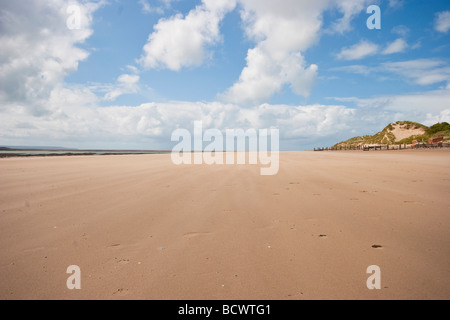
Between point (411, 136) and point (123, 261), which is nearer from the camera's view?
point (123, 261)

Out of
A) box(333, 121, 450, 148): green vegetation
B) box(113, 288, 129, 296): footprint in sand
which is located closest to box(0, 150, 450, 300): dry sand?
box(113, 288, 129, 296): footprint in sand

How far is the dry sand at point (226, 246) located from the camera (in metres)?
2.53

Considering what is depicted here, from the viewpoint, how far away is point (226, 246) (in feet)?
11.6

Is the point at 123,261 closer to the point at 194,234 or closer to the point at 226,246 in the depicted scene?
the point at 194,234

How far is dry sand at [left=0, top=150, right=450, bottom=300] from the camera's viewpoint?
2531 millimetres

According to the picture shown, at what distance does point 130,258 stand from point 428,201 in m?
7.22

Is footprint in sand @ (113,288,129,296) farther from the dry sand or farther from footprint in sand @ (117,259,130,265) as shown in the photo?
footprint in sand @ (117,259,130,265)

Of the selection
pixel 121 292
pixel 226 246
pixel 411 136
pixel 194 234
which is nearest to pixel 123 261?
Result: pixel 121 292

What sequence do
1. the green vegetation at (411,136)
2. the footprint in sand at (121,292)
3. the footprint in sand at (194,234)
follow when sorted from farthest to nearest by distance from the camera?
the green vegetation at (411,136), the footprint in sand at (194,234), the footprint in sand at (121,292)

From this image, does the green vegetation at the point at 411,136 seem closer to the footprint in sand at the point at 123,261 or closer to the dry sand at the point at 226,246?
the dry sand at the point at 226,246

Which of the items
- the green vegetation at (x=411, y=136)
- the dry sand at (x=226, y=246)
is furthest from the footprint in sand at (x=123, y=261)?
the green vegetation at (x=411, y=136)

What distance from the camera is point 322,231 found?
4.03m
